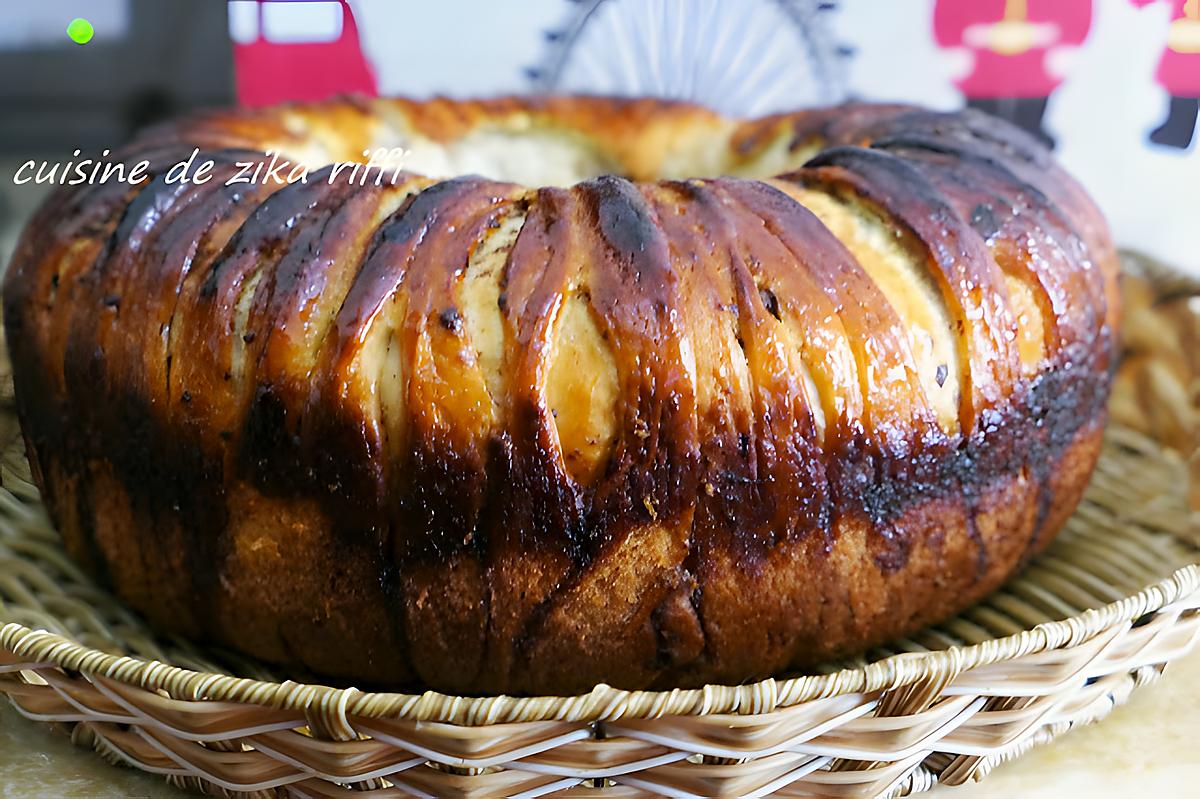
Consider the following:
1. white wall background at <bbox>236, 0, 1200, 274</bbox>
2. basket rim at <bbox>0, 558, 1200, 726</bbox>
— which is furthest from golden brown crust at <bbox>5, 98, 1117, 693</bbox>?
white wall background at <bbox>236, 0, 1200, 274</bbox>

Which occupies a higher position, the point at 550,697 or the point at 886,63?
the point at 886,63

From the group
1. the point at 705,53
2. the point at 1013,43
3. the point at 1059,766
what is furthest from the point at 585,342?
the point at 1013,43

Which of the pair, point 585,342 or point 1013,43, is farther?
point 1013,43

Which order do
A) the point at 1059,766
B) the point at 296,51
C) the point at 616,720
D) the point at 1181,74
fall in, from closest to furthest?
1. the point at 616,720
2. the point at 1059,766
3. the point at 1181,74
4. the point at 296,51

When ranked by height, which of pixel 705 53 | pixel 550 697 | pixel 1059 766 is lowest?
pixel 1059 766

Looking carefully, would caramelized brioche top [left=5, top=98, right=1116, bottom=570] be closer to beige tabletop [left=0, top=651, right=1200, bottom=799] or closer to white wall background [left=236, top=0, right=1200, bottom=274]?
beige tabletop [left=0, top=651, right=1200, bottom=799]

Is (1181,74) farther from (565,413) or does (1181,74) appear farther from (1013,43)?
(565,413)
